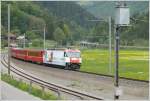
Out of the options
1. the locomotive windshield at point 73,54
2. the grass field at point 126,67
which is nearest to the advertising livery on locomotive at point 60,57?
the locomotive windshield at point 73,54

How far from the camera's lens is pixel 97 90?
3588 cm

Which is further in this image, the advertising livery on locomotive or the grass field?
the advertising livery on locomotive

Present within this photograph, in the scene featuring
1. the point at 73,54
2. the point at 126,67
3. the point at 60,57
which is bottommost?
the point at 126,67

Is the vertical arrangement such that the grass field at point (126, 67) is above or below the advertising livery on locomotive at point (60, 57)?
below

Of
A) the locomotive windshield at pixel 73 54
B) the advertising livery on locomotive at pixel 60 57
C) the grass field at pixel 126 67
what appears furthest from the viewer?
the locomotive windshield at pixel 73 54

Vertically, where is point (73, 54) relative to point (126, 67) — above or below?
above

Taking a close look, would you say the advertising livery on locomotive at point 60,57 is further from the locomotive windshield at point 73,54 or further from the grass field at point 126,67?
the grass field at point 126,67

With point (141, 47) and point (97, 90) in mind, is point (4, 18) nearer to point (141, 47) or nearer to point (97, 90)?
point (141, 47)

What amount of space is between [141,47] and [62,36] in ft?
129

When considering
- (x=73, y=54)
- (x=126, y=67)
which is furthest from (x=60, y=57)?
(x=126, y=67)

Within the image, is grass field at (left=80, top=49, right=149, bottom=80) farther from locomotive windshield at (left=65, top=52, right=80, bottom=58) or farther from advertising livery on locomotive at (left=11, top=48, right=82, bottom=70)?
locomotive windshield at (left=65, top=52, right=80, bottom=58)

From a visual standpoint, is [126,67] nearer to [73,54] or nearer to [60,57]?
[73,54]

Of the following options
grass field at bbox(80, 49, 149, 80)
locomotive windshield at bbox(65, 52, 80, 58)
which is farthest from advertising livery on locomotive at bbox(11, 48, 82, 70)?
grass field at bbox(80, 49, 149, 80)

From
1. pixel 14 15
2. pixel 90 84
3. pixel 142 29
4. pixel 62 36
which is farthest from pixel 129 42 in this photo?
pixel 90 84
